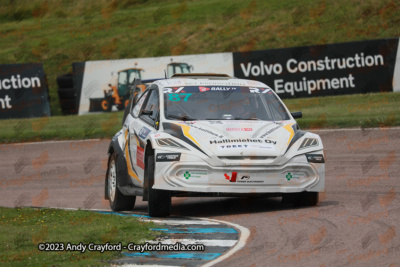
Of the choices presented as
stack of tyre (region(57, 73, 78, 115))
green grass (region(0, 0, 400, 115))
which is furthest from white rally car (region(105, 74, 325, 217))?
green grass (region(0, 0, 400, 115))

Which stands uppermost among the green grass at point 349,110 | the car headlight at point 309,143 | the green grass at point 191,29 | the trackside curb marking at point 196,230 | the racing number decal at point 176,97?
the green grass at point 191,29

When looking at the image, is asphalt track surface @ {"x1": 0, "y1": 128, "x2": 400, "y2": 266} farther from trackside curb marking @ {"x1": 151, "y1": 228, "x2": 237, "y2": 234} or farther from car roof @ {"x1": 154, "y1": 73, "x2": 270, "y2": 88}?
car roof @ {"x1": 154, "y1": 73, "x2": 270, "y2": 88}

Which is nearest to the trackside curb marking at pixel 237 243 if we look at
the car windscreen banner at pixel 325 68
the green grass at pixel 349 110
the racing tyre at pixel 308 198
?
the racing tyre at pixel 308 198

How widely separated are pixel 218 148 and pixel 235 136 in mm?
332

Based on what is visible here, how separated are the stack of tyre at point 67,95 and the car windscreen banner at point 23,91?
1.98ft

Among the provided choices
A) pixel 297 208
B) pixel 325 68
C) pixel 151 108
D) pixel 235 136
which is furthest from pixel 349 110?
pixel 235 136

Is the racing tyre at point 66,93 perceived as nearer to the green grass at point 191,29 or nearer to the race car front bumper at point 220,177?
the green grass at point 191,29

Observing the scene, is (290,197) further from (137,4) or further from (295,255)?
(137,4)

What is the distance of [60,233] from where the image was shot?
834cm

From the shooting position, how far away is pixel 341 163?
14867mm

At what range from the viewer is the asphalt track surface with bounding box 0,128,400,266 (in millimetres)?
7000

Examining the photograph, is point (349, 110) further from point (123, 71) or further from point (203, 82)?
point (203, 82)

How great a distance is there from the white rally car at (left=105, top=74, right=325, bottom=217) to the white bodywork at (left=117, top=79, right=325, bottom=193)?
11mm

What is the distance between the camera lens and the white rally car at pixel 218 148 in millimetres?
9406
